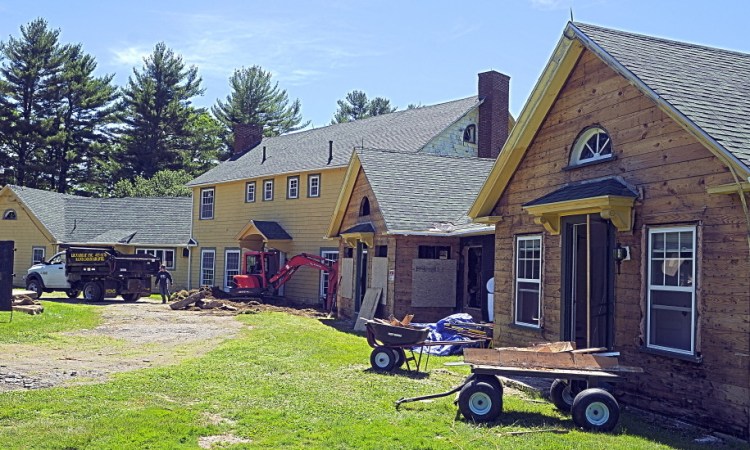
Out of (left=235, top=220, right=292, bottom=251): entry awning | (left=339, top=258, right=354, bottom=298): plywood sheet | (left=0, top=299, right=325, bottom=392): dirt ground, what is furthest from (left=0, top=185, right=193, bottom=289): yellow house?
(left=339, top=258, right=354, bottom=298): plywood sheet

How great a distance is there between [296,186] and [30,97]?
3537 centimetres

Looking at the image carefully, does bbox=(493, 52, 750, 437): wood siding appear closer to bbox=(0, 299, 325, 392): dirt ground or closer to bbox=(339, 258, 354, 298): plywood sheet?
bbox=(0, 299, 325, 392): dirt ground

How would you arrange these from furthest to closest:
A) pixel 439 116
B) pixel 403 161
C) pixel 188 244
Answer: pixel 188 244 < pixel 439 116 < pixel 403 161

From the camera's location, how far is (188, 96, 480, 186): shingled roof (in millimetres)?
29547

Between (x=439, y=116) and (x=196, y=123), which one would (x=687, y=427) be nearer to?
(x=439, y=116)

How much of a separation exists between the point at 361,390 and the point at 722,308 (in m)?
4.96

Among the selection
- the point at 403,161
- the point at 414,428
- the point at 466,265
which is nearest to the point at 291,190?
the point at 403,161

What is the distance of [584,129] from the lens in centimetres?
1140

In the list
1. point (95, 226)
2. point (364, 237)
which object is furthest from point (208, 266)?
point (364, 237)

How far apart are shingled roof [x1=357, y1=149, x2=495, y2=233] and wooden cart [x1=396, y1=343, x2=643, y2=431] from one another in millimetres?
9859

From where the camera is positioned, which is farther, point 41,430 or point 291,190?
point 291,190

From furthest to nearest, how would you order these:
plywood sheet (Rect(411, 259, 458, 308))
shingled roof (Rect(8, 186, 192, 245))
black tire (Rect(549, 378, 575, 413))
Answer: shingled roof (Rect(8, 186, 192, 245)), plywood sheet (Rect(411, 259, 458, 308)), black tire (Rect(549, 378, 575, 413))

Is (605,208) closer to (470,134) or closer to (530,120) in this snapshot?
(530,120)

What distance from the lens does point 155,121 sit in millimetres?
60000
